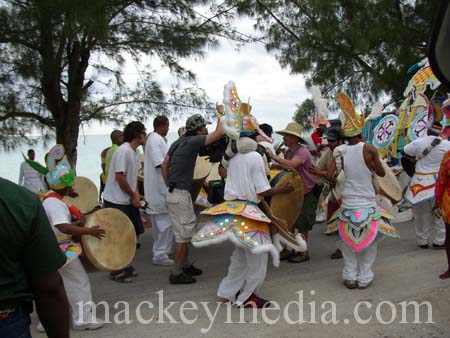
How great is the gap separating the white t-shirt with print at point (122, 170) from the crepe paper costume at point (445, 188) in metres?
3.18

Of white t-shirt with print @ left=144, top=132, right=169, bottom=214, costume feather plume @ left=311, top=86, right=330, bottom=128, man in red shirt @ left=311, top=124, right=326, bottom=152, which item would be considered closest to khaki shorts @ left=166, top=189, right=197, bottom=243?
white t-shirt with print @ left=144, top=132, right=169, bottom=214

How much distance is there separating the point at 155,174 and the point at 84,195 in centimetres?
104

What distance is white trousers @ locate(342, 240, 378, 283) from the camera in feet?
15.9

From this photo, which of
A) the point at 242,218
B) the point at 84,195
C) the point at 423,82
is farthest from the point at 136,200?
the point at 423,82

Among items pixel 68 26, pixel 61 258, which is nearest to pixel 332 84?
pixel 68 26

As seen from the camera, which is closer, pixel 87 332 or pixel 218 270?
pixel 87 332

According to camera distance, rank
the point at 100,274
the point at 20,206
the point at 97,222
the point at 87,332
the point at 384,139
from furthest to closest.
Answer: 1. the point at 384,139
2. the point at 100,274
3. the point at 97,222
4. the point at 87,332
5. the point at 20,206

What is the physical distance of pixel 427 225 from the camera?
246 inches

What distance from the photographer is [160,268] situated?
5.84 m

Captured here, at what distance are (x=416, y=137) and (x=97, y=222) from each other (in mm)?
4544

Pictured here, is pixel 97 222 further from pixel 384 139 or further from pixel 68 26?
pixel 384 139

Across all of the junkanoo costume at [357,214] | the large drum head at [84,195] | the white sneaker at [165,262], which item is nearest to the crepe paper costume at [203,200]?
the white sneaker at [165,262]

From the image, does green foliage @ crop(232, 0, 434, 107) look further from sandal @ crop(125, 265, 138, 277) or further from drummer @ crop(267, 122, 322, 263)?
sandal @ crop(125, 265, 138, 277)

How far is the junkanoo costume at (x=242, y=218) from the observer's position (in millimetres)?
4238
